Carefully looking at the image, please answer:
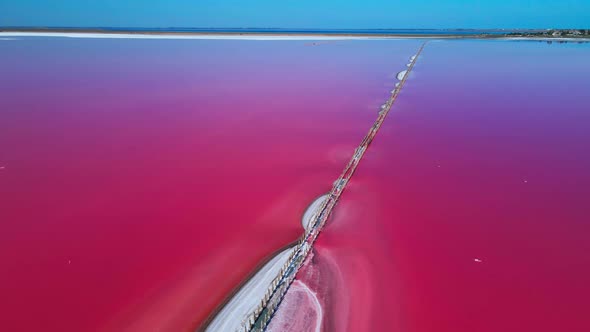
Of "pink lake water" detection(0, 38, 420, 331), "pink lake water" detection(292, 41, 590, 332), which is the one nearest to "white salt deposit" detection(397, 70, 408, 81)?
"pink lake water" detection(0, 38, 420, 331)

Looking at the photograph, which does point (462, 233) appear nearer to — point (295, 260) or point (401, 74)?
point (295, 260)

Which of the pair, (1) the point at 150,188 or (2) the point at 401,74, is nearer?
(1) the point at 150,188

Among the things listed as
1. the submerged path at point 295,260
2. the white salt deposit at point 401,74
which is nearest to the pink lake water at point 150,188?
the submerged path at point 295,260

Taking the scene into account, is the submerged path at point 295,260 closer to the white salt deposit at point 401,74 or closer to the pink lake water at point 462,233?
the pink lake water at point 462,233

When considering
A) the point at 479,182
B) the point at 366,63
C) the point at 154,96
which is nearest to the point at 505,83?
the point at 366,63

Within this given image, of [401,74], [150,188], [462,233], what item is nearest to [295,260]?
[462,233]

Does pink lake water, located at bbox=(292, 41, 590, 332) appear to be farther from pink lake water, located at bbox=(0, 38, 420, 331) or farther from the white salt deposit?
the white salt deposit

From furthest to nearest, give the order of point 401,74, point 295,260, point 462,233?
point 401,74 → point 462,233 → point 295,260
